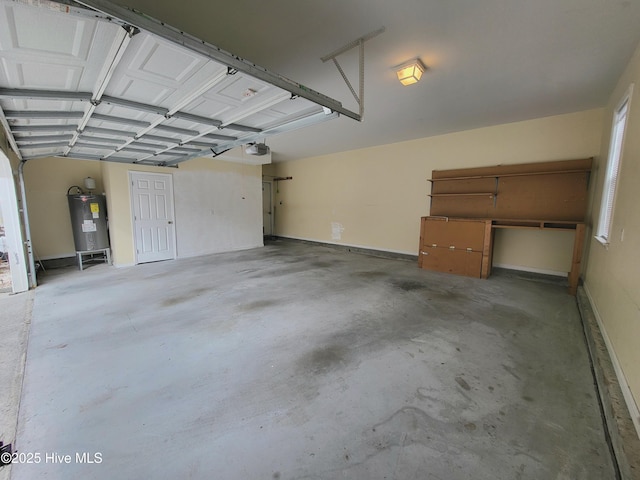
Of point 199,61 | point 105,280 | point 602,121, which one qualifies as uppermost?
point 602,121

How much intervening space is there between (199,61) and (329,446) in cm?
272

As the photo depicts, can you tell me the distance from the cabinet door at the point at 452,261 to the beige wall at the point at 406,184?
697mm

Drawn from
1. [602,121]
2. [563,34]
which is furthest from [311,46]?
[602,121]

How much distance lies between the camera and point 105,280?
15.5 feet

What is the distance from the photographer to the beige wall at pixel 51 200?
5320 millimetres

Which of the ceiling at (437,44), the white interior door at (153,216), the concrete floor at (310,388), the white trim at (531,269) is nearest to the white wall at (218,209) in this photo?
the white interior door at (153,216)

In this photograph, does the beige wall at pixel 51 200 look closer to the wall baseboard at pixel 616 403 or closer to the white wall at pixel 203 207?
the white wall at pixel 203 207

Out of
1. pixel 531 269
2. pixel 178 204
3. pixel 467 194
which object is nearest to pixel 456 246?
pixel 467 194

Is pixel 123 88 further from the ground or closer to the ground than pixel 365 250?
further from the ground

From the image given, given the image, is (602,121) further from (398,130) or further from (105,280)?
(105,280)

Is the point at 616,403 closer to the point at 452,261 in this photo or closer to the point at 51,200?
the point at 452,261

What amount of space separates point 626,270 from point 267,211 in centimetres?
→ 915

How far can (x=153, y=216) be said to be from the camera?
607cm

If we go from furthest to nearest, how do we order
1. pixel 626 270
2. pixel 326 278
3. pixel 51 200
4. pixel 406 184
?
pixel 406 184
pixel 51 200
pixel 326 278
pixel 626 270
